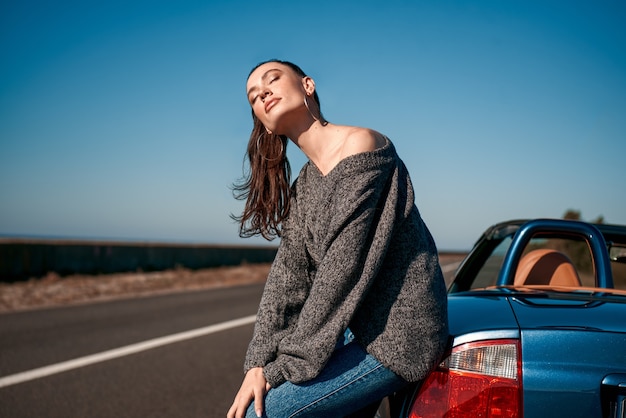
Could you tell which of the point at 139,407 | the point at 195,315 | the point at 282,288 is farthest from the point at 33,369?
the point at 282,288

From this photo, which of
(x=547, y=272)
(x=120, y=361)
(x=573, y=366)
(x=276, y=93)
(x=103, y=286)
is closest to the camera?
(x=573, y=366)

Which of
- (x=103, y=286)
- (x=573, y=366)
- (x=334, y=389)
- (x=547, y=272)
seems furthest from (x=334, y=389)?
(x=103, y=286)

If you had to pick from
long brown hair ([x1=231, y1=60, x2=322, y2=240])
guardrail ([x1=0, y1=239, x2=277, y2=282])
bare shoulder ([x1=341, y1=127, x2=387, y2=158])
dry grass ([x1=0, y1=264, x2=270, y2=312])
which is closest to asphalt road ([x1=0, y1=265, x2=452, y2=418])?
dry grass ([x1=0, y1=264, x2=270, y2=312])

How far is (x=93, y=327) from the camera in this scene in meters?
7.77

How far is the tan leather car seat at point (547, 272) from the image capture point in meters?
3.33

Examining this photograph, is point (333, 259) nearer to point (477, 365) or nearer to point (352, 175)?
point (352, 175)

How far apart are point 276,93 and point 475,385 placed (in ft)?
4.14

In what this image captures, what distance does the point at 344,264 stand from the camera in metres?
1.71

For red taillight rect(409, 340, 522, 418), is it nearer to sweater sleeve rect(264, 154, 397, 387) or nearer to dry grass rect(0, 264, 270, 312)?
sweater sleeve rect(264, 154, 397, 387)

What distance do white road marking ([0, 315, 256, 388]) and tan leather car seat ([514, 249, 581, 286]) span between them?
4.44m

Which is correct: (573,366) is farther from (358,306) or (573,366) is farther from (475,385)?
(358,306)

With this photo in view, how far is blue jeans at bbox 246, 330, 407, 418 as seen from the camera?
1.76 metres

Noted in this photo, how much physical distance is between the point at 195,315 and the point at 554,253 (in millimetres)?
6793

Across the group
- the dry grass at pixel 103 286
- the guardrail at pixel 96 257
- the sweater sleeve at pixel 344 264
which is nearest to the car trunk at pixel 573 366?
the sweater sleeve at pixel 344 264
